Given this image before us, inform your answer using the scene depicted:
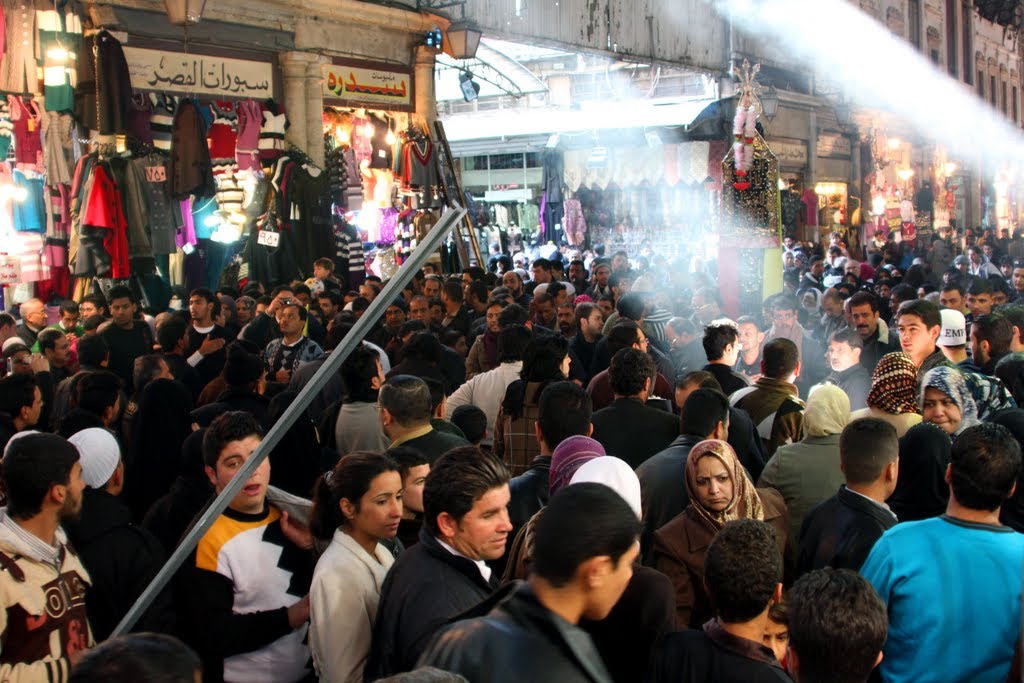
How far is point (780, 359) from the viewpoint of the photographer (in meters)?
5.55

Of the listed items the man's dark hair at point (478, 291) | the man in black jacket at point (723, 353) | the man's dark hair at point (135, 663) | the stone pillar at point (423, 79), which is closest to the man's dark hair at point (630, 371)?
the man in black jacket at point (723, 353)

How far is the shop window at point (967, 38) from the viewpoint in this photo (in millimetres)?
39594

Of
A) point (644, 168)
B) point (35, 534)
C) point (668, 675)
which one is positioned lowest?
point (668, 675)

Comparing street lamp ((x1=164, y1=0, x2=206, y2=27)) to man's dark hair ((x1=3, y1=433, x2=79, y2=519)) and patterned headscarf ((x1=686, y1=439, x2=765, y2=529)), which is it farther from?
patterned headscarf ((x1=686, y1=439, x2=765, y2=529))

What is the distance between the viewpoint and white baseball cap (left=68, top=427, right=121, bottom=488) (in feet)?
12.6

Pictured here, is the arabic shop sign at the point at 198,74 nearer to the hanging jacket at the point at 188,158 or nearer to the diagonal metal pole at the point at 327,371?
the hanging jacket at the point at 188,158

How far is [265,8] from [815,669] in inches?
473

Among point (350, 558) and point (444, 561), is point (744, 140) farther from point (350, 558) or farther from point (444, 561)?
point (444, 561)

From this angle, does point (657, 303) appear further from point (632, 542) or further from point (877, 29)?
point (877, 29)

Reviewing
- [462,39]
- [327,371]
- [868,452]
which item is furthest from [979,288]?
[462,39]

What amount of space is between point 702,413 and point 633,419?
70 centimetres

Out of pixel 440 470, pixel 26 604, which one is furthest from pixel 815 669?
pixel 26 604

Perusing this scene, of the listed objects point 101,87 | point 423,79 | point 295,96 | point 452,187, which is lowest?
point 452,187

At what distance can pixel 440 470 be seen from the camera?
120 inches
